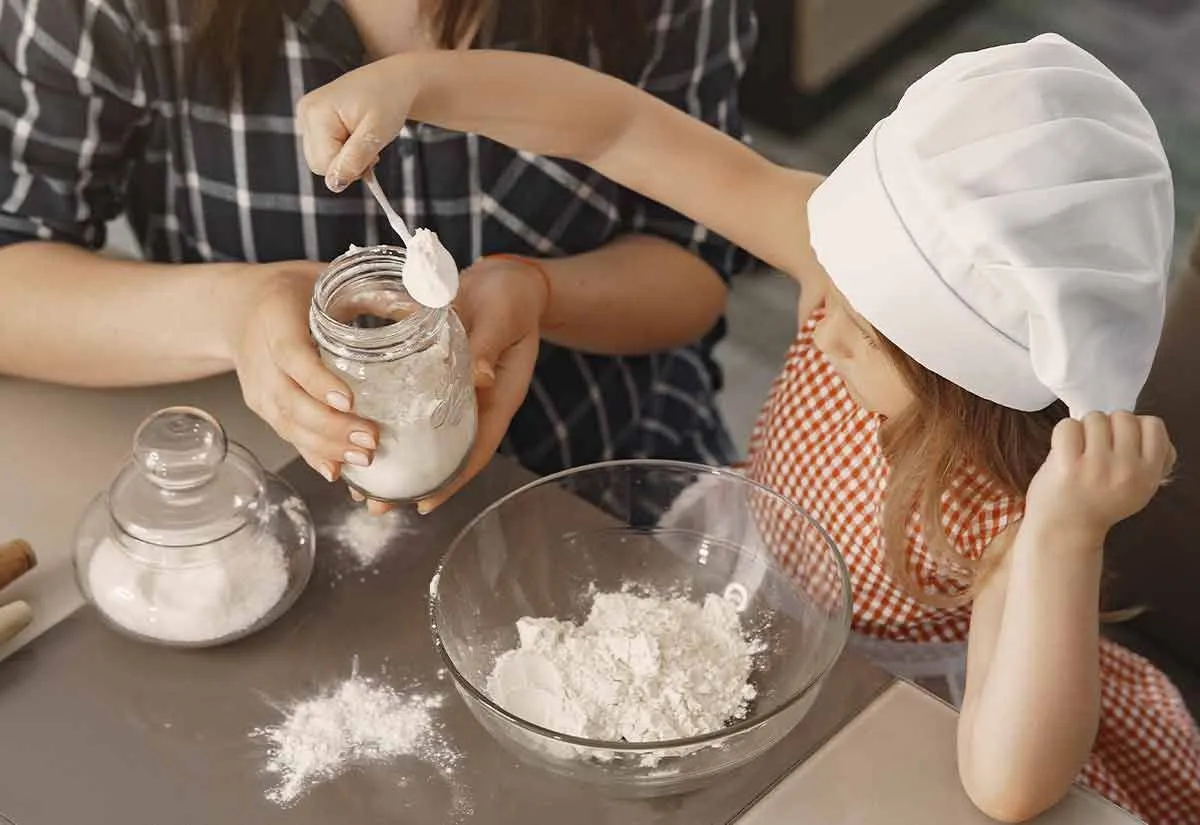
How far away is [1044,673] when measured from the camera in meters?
0.95

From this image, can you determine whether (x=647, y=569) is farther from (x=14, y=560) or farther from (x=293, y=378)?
(x=14, y=560)

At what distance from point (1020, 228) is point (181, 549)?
59cm

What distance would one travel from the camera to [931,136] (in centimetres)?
95

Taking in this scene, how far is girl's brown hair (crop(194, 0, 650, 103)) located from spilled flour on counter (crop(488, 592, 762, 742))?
1.67 feet

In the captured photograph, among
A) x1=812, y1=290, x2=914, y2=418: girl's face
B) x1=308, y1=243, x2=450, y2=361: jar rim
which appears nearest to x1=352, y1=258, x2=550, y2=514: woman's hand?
x1=308, y1=243, x2=450, y2=361: jar rim

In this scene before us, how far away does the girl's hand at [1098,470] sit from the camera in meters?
0.92

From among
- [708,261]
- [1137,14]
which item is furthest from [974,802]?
[1137,14]

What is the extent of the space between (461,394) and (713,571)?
0.78ft

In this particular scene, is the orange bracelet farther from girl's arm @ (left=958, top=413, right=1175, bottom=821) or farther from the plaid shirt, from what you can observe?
girl's arm @ (left=958, top=413, right=1175, bottom=821)

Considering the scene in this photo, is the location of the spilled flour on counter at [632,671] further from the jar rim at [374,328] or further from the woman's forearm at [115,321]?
the woman's forearm at [115,321]

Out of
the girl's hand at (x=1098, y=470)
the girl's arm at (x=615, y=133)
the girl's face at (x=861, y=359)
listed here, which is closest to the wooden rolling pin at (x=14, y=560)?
the girl's arm at (x=615, y=133)

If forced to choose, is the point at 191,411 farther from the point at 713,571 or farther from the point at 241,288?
the point at 713,571

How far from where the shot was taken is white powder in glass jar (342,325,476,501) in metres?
0.95

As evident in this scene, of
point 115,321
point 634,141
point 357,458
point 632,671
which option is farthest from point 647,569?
point 115,321
